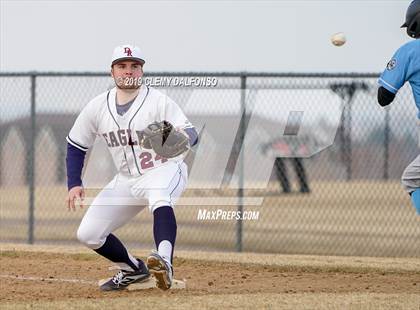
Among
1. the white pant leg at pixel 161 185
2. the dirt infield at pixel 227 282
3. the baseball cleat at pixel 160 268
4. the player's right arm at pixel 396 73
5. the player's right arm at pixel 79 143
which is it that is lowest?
the dirt infield at pixel 227 282

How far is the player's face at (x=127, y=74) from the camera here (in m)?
8.66

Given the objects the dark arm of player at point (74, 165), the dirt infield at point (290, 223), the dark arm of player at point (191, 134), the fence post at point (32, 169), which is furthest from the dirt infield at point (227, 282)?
the dirt infield at point (290, 223)

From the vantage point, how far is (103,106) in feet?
29.2

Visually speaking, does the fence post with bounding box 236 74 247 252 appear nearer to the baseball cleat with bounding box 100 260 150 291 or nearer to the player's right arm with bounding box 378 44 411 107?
the baseball cleat with bounding box 100 260 150 291

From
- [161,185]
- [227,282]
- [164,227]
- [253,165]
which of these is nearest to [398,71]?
[161,185]

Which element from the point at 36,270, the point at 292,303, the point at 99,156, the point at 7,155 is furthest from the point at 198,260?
the point at 7,155

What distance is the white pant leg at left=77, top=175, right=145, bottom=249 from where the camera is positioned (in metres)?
8.75

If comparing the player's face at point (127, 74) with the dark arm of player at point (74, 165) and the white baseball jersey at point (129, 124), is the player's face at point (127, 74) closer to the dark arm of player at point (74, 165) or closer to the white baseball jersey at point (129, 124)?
the white baseball jersey at point (129, 124)

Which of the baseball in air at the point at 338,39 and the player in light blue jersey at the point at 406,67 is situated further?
the baseball in air at the point at 338,39

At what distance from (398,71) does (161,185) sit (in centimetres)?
221

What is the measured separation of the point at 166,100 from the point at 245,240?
6834 mm

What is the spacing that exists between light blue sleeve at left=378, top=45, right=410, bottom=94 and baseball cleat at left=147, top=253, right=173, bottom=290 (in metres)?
Result: 2.27

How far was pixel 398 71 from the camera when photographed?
793 centimetres

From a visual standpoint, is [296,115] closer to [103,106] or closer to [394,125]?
[394,125]
